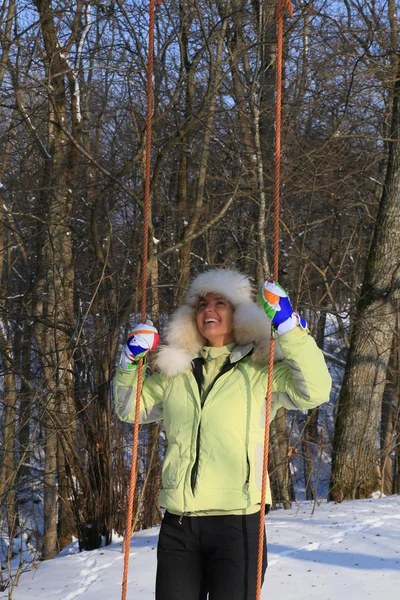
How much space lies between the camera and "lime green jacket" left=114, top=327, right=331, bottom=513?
2.47 metres

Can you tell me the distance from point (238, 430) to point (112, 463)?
150 inches

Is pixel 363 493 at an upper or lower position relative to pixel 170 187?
lower

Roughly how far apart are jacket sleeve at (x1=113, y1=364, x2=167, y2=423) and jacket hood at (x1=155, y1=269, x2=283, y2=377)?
4.3 inches

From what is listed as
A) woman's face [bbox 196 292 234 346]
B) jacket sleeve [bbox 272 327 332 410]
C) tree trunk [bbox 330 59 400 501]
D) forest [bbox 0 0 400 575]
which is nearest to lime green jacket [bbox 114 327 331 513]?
jacket sleeve [bbox 272 327 332 410]

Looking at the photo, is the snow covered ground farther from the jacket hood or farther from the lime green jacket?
the jacket hood

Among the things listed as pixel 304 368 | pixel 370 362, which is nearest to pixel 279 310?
pixel 304 368

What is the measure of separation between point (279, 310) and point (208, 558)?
0.91 meters

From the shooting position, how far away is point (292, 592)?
4230 millimetres

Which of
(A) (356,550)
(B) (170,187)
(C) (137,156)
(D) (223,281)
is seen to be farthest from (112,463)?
(B) (170,187)

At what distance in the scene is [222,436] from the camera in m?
2.50

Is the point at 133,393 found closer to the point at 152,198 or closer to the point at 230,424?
the point at 230,424

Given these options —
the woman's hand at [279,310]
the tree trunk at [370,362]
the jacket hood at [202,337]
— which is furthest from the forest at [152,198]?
the woman's hand at [279,310]

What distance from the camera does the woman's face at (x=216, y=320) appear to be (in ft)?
9.07

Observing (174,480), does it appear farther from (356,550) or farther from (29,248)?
(29,248)
